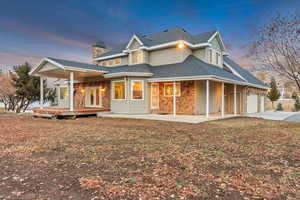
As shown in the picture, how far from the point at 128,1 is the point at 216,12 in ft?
28.5

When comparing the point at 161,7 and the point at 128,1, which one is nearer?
the point at 128,1

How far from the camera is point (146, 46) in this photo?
50.3 feet

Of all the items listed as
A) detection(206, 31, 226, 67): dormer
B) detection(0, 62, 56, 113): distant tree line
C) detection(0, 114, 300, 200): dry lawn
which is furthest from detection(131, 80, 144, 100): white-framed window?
detection(0, 62, 56, 113): distant tree line

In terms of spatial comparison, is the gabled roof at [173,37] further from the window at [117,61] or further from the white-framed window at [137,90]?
the white-framed window at [137,90]

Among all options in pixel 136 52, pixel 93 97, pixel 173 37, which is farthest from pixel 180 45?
pixel 93 97

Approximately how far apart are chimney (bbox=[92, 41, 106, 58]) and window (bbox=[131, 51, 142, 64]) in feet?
23.2

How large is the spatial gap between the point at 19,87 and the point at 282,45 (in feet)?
70.9

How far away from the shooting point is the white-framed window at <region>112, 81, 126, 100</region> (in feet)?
44.5

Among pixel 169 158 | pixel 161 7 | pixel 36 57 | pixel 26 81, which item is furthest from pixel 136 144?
pixel 36 57

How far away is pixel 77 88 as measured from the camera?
18078mm

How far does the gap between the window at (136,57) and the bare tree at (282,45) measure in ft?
29.4

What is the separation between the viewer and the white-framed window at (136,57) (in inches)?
617

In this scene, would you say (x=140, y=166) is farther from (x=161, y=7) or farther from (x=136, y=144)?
(x=161, y=7)

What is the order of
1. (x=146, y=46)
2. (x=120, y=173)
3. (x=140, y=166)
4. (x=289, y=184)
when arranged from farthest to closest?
(x=146, y=46), (x=140, y=166), (x=120, y=173), (x=289, y=184)
